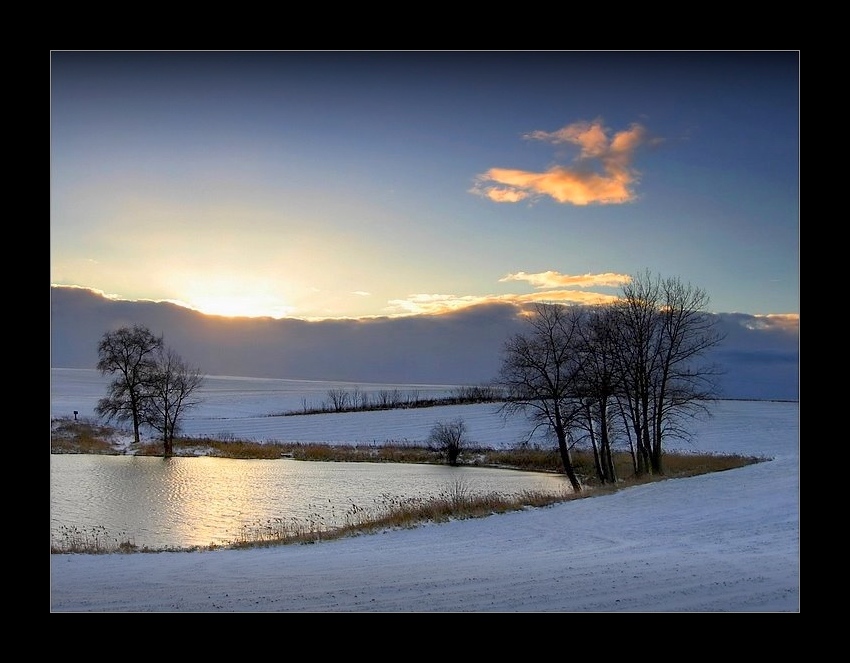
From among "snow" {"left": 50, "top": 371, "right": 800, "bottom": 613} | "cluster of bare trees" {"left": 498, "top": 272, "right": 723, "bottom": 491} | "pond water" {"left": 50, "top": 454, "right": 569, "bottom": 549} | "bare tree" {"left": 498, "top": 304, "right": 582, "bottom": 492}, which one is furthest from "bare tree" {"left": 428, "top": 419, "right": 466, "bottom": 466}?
"snow" {"left": 50, "top": 371, "right": 800, "bottom": 613}

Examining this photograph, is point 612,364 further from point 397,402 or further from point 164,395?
point 397,402

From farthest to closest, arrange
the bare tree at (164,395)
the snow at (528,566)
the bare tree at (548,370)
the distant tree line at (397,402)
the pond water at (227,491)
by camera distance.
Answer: the distant tree line at (397,402)
the bare tree at (164,395)
the bare tree at (548,370)
the pond water at (227,491)
the snow at (528,566)

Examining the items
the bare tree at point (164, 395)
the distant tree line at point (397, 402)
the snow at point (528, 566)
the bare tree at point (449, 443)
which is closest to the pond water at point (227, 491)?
the bare tree at point (449, 443)

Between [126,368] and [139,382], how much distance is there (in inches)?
53.1

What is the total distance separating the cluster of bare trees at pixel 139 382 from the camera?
35.8 meters

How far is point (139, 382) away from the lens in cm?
3625

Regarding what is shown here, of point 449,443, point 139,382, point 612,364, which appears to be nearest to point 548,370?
point 612,364

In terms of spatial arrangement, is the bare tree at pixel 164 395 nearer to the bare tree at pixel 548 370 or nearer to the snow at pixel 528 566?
the bare tree at pixel 548 370

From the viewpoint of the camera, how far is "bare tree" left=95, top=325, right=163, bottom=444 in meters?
35.8

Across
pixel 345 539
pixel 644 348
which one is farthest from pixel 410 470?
pixel 345 539

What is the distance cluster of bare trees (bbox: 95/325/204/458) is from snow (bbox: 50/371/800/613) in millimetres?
27433

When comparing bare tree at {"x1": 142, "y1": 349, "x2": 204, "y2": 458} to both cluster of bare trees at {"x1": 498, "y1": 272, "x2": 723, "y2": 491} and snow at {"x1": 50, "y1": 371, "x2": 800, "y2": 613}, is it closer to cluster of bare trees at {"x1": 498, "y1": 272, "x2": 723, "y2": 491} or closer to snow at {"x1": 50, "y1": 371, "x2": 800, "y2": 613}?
cluster of bare trees at {"x1": 498, "y1": 272, "x2": 723, "y2": 491}
